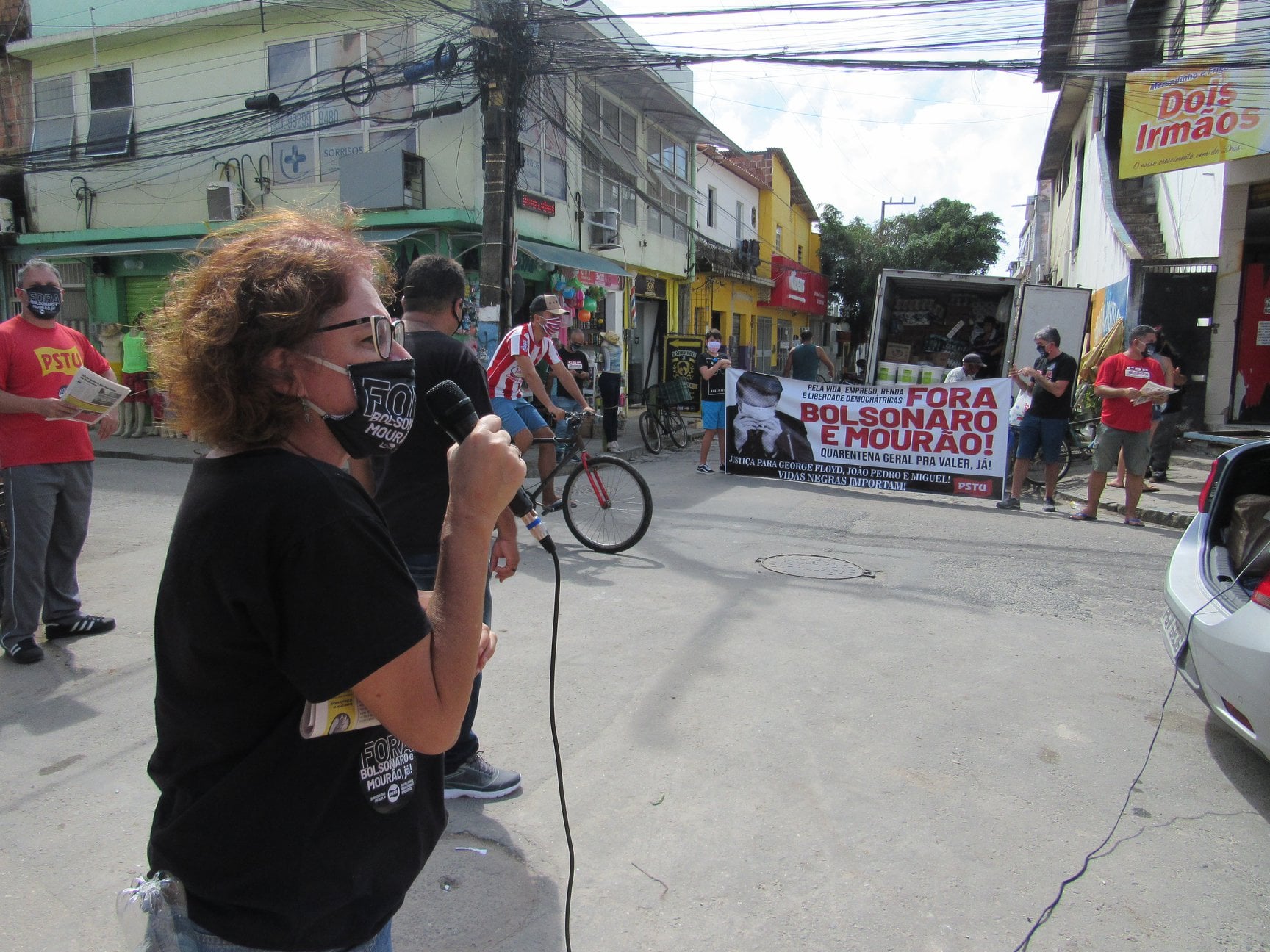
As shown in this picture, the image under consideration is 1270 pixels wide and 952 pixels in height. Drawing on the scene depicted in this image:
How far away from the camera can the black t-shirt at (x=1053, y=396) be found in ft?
27.8

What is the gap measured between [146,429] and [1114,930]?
1554 centimetres

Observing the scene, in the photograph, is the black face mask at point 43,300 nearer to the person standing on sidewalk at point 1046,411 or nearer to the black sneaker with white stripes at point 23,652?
the black sneaker with white stripes at point 23,652

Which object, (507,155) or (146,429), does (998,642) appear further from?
(146,429)

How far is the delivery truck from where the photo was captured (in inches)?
520

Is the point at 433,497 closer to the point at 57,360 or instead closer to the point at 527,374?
the point at 57,360

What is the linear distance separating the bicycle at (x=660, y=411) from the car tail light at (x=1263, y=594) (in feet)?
33.7

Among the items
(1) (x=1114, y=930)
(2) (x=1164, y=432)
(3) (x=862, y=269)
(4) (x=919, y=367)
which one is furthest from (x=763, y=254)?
(1) (x=1114, y=930)

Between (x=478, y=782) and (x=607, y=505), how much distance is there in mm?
3620

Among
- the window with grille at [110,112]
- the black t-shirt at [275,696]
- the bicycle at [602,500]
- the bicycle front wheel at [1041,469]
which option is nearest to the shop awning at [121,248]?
the window with grille at [110,112]

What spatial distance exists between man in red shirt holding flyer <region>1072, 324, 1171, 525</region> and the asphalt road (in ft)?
9.19

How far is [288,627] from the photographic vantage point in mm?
1133

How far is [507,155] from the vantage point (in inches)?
378

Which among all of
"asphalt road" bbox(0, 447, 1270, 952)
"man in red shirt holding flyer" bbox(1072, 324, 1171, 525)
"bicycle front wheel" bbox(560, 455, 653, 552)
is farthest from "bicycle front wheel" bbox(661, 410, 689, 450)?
"asphalt road" bbox(0, 447, 1270, 952)

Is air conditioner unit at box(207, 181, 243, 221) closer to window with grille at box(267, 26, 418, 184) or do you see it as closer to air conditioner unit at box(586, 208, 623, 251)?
window with grille at box(267, 26, 418, 184)
